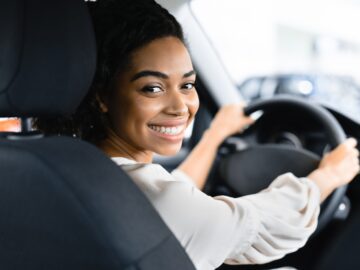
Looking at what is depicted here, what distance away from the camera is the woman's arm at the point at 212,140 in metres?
1.79

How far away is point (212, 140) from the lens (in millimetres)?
1880

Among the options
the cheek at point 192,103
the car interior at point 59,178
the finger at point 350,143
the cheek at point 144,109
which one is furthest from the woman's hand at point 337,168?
the car interior at point 59,178

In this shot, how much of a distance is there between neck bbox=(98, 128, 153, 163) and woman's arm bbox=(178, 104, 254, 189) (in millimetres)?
586

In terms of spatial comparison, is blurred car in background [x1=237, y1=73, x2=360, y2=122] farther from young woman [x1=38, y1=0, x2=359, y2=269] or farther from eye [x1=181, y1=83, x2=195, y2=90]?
eye [x1=181, y1=83, x2=195, y2=90]

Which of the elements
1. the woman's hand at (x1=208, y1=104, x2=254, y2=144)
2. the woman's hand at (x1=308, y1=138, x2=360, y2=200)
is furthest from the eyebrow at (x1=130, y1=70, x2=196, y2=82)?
the woman's hand at (x1=208, y1=104, x2=254, y2=144)

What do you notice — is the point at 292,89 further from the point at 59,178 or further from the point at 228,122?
the point at 59,178

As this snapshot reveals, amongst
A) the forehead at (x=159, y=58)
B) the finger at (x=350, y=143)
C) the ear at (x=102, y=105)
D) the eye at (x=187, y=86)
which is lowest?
the finger at (x=350, y=143)

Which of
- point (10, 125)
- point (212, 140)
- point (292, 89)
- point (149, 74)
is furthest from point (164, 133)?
point (292, 89)

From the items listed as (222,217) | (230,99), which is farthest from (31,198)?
(230,99)

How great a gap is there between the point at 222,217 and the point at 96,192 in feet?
0.89

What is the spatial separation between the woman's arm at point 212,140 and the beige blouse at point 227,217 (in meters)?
0.57

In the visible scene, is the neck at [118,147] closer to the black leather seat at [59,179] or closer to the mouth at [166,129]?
the mouth at [166,129]

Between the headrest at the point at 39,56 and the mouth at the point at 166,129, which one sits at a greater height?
the headrest at the point at 39,56

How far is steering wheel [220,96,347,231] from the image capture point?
1608 mm
